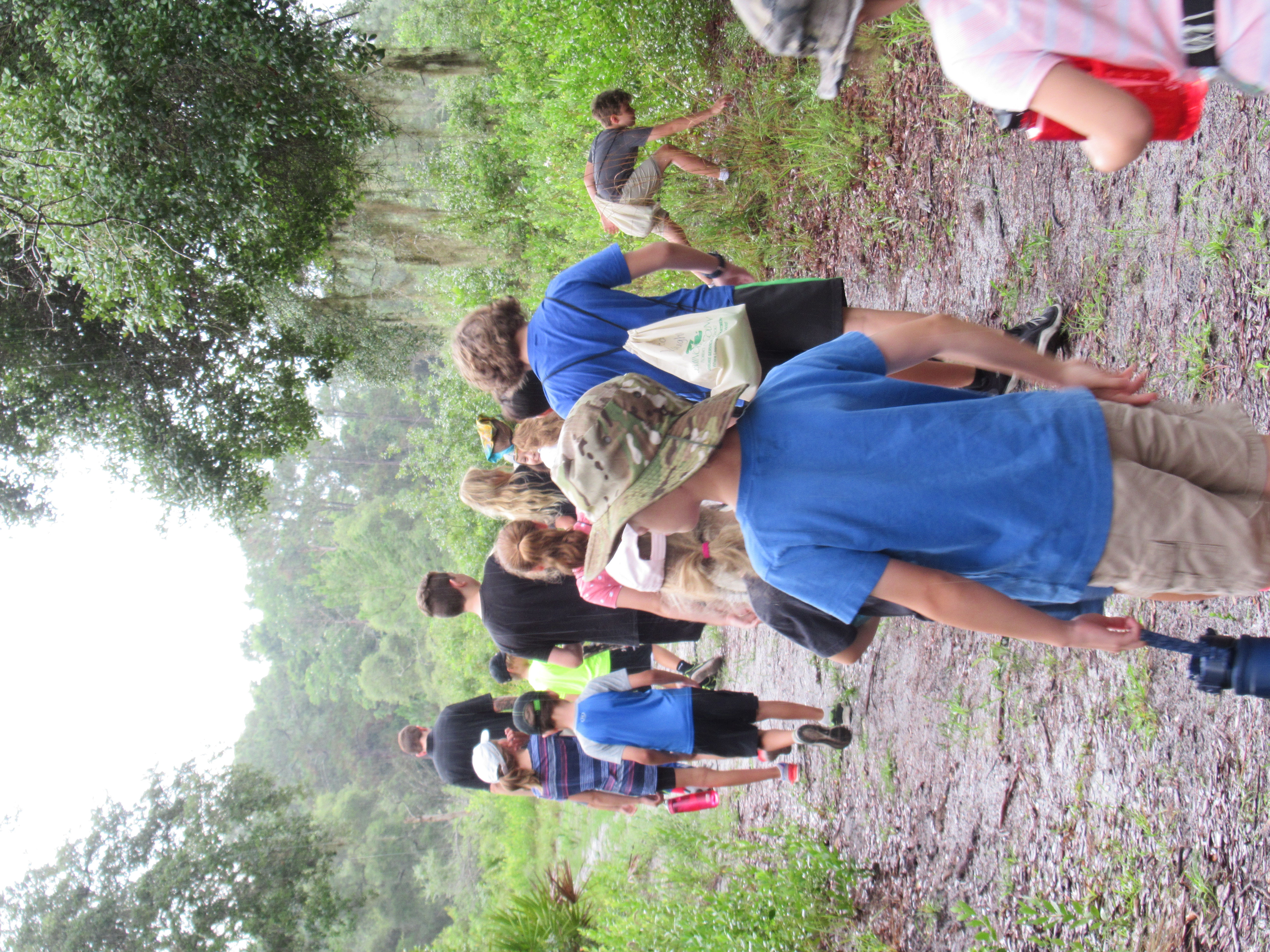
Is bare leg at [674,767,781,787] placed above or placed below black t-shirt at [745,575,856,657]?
below

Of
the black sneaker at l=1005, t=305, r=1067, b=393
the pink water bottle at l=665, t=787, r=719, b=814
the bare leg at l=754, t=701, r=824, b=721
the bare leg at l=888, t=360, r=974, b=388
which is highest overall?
the black sneaker at l=1005, t=305, r=1067, b=393

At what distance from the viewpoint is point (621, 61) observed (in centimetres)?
667

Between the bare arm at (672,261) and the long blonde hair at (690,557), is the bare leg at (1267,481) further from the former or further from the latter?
the bare arm at (672,261)

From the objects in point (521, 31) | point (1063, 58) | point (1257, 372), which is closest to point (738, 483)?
point (1063, 58)

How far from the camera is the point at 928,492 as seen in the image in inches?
69.7

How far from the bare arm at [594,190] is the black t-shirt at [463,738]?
3.72 metres

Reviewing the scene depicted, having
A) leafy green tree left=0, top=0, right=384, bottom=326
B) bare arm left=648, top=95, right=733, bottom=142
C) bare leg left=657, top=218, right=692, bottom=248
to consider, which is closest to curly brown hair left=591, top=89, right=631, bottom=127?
bare arm left=648, top=95, right=733, bottom=142

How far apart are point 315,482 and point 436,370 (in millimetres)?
33784

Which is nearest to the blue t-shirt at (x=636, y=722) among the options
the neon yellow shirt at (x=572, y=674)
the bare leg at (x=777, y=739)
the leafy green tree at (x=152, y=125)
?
the bare leg at (x=777, y=739)

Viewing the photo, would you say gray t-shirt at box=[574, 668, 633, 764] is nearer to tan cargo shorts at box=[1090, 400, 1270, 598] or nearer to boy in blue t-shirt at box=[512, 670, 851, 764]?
boy in blue t-shirt at box=[512, 670, 851, 764]

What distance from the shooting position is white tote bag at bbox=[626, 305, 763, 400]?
3.03m

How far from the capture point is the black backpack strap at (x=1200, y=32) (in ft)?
4.40

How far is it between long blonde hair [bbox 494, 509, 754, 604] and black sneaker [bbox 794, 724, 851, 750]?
1293mm

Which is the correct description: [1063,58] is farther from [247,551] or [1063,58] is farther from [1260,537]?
[247,551]
